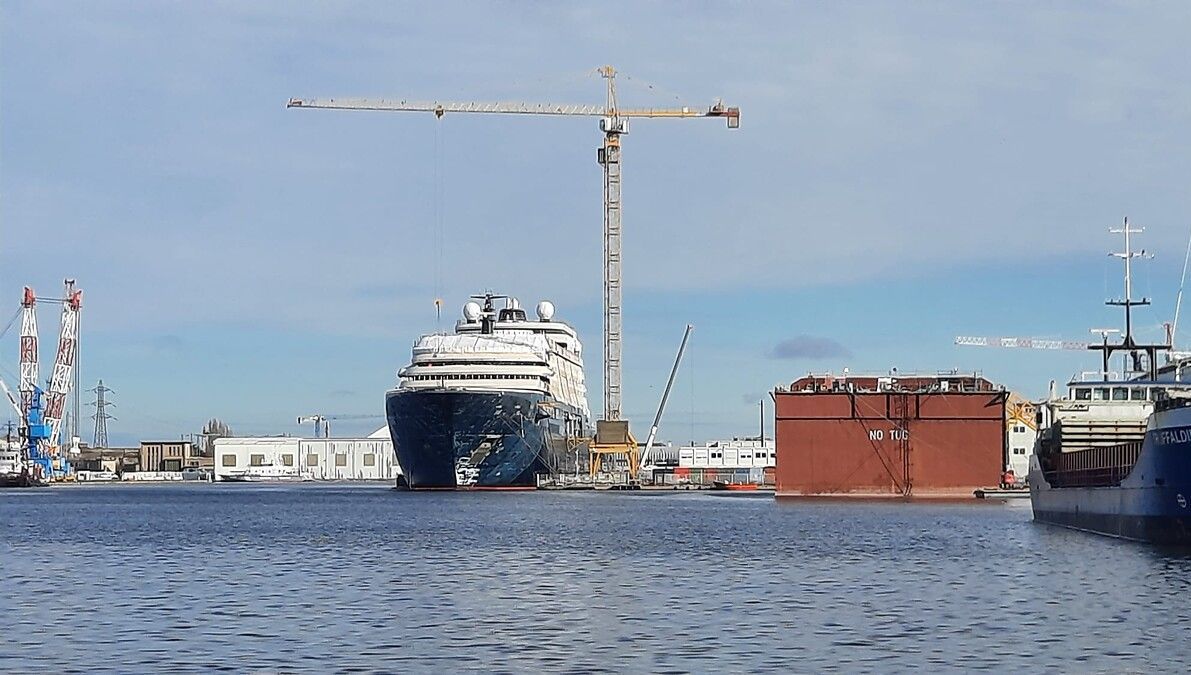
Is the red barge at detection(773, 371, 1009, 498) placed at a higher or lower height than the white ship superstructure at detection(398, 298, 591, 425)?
lower

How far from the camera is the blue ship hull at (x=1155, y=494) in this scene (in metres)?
47.9

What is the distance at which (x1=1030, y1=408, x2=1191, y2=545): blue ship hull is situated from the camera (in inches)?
1886

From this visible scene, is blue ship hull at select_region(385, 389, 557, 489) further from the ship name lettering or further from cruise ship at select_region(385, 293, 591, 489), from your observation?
the ship name lettering

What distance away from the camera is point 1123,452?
5816 centimetres

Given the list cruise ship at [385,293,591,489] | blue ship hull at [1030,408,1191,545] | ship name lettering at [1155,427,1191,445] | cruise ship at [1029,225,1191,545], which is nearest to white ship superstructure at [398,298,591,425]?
cruise ship at [385,293,591,489]

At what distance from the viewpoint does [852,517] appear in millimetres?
77875

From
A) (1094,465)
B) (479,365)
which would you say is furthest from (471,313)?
(1094,465)

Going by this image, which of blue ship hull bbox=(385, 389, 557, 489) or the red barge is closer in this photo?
the red barge

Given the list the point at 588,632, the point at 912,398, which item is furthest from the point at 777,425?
the point at 588,632

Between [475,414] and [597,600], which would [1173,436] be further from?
[475,414]


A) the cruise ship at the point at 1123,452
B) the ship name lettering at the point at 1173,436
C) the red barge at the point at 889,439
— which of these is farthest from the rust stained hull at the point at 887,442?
the ship name lettering at the point at 1173,436

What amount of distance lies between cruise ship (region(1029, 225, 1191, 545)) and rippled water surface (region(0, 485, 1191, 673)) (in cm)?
128

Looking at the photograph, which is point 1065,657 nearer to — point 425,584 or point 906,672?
point 906,672

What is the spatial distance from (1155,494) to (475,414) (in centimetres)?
7647
